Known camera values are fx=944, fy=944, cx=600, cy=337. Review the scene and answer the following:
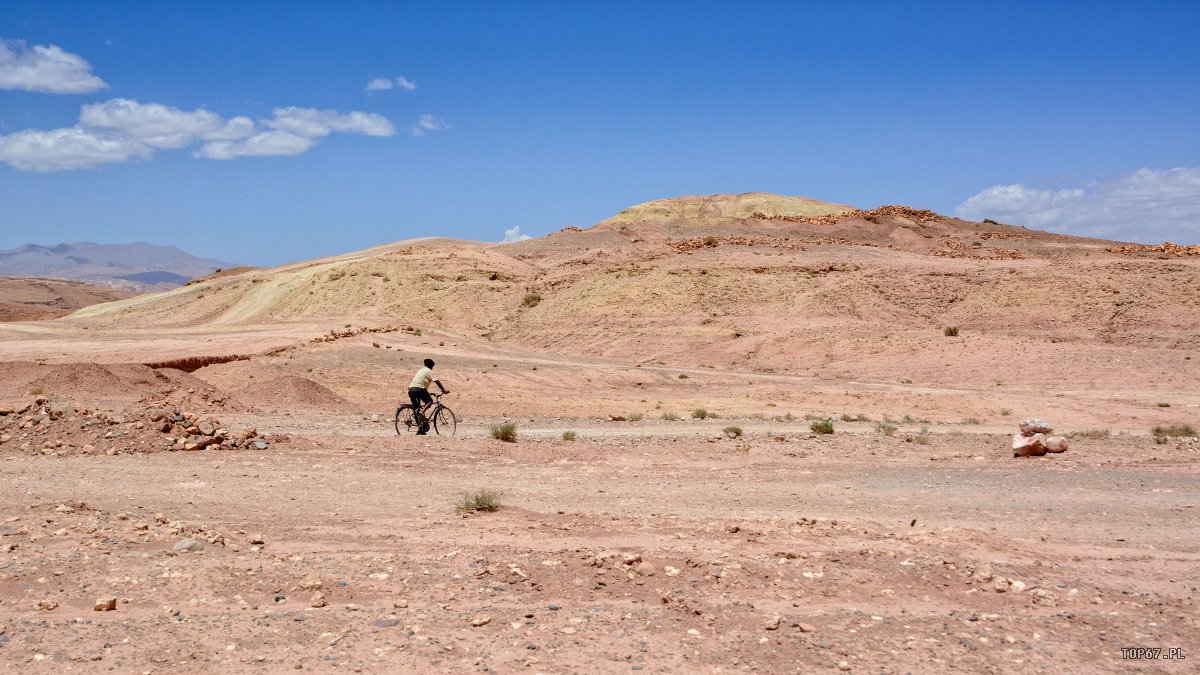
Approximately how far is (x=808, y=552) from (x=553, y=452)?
7675mm

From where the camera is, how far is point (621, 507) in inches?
456

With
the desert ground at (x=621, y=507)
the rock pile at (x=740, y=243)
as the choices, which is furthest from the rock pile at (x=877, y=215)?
the desert ground at (x=621, y=507)

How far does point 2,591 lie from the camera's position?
7.58 m

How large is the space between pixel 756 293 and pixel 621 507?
112 ft

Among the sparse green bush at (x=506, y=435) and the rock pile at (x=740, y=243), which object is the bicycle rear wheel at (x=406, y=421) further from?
the rock pile at (x=740, y=243)

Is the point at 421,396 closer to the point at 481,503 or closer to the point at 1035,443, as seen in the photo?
the point at 481,503

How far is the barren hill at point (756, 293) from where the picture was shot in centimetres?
3653

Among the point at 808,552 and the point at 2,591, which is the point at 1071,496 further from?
the point at 2,591

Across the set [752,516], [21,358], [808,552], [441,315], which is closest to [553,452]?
[752,516]

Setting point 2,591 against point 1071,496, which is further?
point 1071,496

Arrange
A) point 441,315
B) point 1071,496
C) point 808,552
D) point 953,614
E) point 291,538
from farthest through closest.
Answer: point 441,315 → point 1071,496 → point 291,538 → point 808,552 → point 953,614

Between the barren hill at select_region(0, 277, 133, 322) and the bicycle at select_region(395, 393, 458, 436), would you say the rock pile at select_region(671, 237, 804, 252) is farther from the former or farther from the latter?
the barren hill at select_region(0, 277, 133, 322)

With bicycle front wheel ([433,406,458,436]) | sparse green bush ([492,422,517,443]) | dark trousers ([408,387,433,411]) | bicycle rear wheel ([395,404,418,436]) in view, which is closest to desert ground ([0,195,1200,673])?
sparse green bush ([492,422,517,443])

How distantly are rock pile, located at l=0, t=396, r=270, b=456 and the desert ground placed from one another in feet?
0.21
